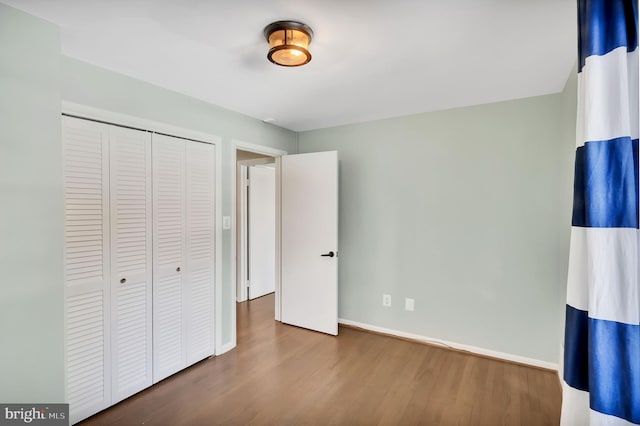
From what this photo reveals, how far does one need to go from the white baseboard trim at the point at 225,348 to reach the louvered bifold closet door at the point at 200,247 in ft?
0.25

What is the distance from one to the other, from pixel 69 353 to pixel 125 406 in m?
0.56

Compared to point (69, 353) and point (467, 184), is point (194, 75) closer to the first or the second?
point (69, 353)

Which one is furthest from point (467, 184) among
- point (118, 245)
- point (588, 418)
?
point (118, 245)

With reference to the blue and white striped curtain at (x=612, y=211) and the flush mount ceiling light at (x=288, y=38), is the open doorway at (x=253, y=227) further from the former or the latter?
the blue and white striped curtain at (x=612, y=211)

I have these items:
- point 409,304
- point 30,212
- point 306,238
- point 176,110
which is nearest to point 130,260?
point 30,212

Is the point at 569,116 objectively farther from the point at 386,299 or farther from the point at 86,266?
the point at 86,266

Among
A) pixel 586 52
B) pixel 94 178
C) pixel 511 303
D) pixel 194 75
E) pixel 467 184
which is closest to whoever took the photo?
pixel 586 52

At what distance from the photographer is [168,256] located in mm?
2398

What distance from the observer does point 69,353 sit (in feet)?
6.05

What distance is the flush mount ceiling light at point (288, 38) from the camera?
151cm

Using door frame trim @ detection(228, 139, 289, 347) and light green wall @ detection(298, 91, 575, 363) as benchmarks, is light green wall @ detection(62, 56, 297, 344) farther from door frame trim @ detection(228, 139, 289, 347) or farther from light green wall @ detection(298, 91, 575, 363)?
light green wall @ detection(298, 91, 575, 363)

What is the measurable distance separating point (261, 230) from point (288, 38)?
3.42 m

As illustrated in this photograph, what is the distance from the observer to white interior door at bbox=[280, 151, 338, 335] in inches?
128

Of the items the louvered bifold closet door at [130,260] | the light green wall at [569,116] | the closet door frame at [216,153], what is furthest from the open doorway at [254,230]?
the light green wall at [569,116]
